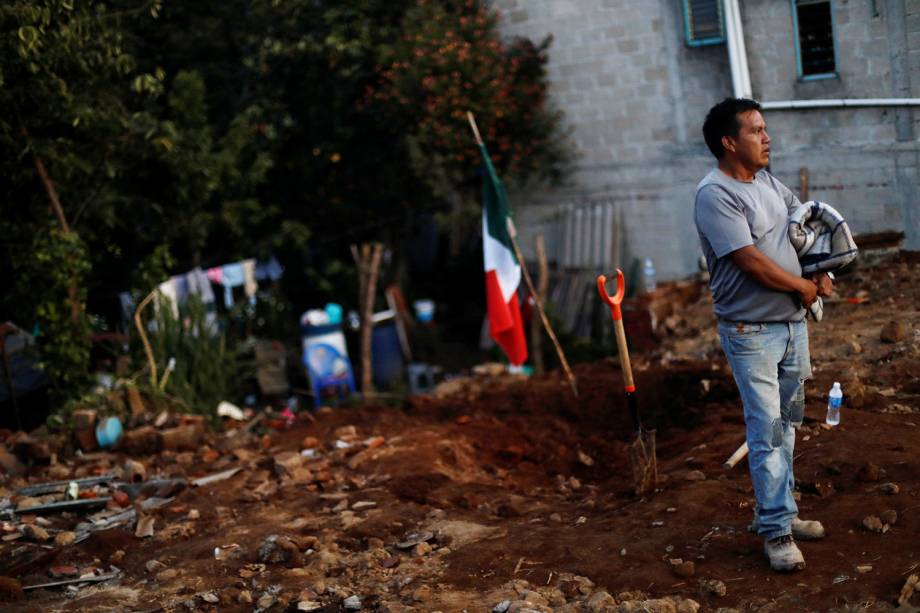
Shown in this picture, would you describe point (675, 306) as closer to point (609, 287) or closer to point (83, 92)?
point (609, 287)

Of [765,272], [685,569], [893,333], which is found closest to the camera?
[765,272]

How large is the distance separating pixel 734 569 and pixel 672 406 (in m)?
3.41

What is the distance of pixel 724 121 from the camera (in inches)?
168

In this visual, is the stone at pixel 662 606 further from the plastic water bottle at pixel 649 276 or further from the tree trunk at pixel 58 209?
the plastic water bottle at pixel 649 276

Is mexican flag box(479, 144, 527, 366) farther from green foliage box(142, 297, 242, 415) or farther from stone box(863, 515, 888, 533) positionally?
stone box(863, 515, 888, 533)

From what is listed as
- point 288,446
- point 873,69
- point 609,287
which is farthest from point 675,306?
point 288,446

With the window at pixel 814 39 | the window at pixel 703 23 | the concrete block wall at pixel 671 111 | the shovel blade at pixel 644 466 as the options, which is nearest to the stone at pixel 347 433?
the shovel blade at pixel 644 466

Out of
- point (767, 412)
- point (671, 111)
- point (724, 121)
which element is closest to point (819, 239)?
point (724, 121)

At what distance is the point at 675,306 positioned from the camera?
11.0m

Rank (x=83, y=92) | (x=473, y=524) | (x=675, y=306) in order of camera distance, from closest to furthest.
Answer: (x=473, y=524)
(x=83, y=92)
(x=675, y=306)

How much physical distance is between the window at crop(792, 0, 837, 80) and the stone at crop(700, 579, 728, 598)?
24.1 ft

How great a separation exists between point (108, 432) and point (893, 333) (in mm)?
6517

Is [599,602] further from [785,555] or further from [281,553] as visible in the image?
[281,553]

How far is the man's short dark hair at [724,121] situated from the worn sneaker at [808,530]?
5.61ft
